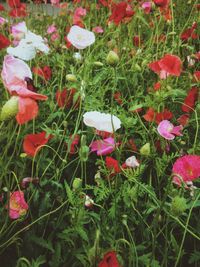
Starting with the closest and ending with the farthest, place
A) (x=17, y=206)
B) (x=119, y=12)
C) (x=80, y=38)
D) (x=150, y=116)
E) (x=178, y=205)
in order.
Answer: (x=178, y=205) < (x=17, y=206) < (x=150, y=116) < (x=80, y=38) < (x=119, y=12)

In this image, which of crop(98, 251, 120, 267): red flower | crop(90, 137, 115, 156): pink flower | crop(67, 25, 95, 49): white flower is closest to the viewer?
crop(98, 251, 120, 267): red flower

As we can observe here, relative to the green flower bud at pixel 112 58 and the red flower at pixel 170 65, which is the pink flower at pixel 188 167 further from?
the red flower at pixel 170 65

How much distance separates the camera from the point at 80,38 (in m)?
1.33

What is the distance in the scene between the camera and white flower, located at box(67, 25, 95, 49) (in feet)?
4.30

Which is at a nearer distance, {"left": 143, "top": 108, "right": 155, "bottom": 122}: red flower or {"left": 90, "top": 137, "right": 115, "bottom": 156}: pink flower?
{"left": 90, "top": 137, "right": 115, "bottom": 156}: pink flower

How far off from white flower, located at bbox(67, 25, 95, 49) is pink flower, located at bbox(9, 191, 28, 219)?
621mm

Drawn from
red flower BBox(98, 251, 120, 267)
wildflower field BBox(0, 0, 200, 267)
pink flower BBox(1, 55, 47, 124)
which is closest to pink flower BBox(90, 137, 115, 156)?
wildflower field BBox(0, 0, 200, 267)

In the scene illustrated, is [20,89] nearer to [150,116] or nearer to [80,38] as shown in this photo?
[150,116]

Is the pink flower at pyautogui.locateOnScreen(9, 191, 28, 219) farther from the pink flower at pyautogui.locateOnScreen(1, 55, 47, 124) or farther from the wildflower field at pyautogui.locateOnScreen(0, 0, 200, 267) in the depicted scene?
the pink flower at pyautogui.locateOnScreen(1, 55, 47, 124)

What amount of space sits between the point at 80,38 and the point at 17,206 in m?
0.67

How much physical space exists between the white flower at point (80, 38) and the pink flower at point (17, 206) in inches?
24.5

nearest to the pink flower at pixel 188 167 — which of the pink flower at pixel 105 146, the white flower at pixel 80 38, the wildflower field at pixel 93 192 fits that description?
the wildflower field at pixel 93 192

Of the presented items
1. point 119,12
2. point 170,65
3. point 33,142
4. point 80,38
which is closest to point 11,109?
point 33,142

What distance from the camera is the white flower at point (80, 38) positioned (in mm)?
1311
